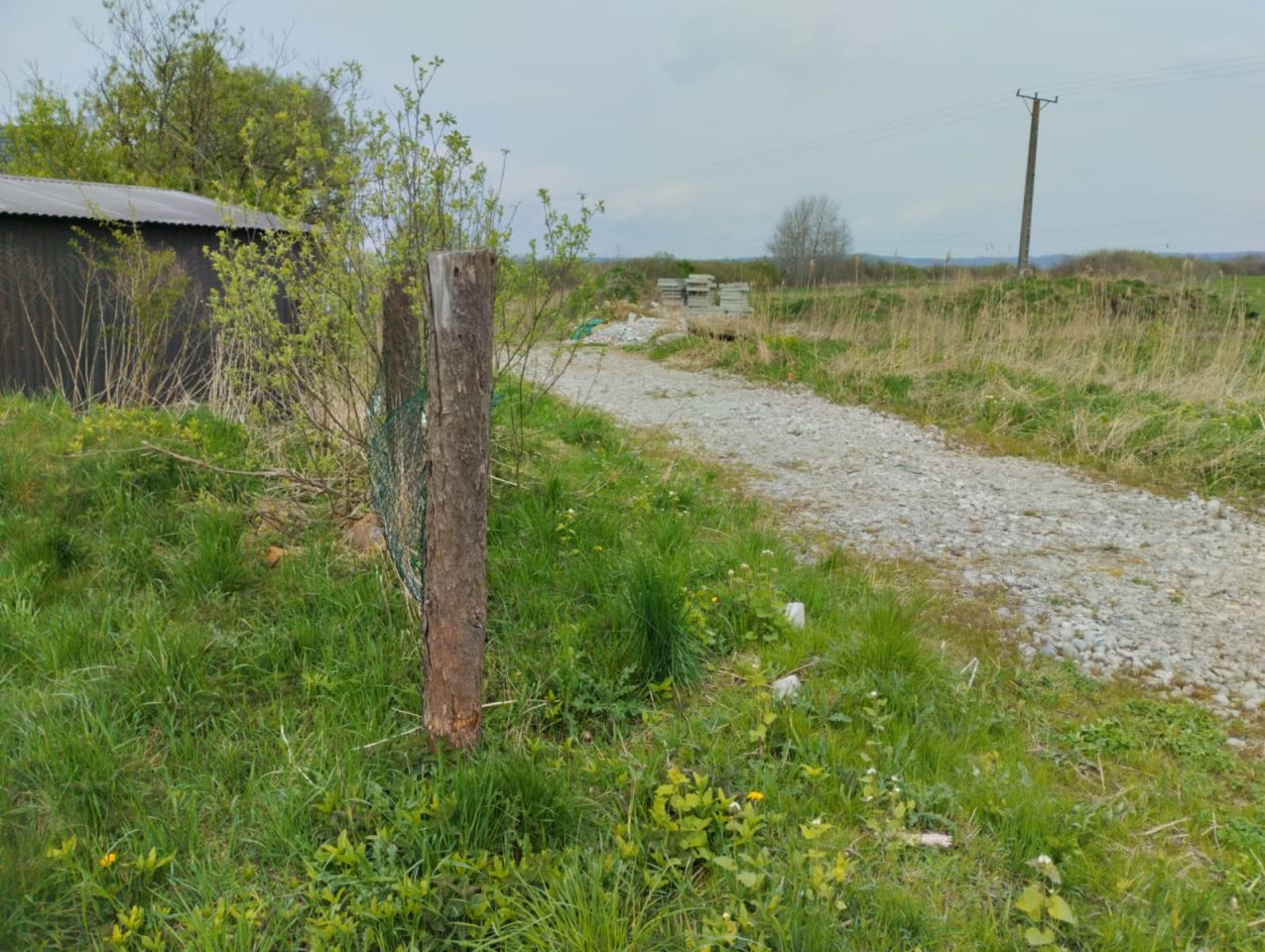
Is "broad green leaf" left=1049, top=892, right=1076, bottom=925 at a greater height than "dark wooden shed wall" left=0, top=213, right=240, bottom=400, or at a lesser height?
lesser

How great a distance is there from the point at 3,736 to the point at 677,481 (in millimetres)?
3883

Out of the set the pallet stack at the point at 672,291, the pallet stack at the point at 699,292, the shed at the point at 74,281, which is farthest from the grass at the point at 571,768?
the pallet stack at the point at 672,291

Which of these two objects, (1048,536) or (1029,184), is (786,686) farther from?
(1029,184)

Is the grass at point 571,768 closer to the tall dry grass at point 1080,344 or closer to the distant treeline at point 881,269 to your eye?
the tall dry grass at point 1080,344

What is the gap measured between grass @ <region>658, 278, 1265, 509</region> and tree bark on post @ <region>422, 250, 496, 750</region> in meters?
6.01

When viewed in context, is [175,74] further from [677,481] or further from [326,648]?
[326,648]

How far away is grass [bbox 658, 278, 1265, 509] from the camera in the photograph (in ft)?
21.6

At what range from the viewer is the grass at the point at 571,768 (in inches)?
78.1

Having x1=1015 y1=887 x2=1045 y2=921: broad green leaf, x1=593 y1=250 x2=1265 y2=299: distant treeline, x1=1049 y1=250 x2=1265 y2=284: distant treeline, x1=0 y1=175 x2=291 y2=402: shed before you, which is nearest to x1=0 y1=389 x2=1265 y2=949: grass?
x1=1015 y1=887 x2=1045 y2=921: broad green leaf

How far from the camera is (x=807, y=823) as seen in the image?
88.9 inches

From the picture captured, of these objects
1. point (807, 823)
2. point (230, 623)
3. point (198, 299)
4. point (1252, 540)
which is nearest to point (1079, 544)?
point (1252, 540)

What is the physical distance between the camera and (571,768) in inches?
98.8

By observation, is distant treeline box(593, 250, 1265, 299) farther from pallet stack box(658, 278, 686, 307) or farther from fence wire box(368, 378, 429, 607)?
fence wire box(368, 378, 429, 607)

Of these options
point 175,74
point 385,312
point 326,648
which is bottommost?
point 326,648
